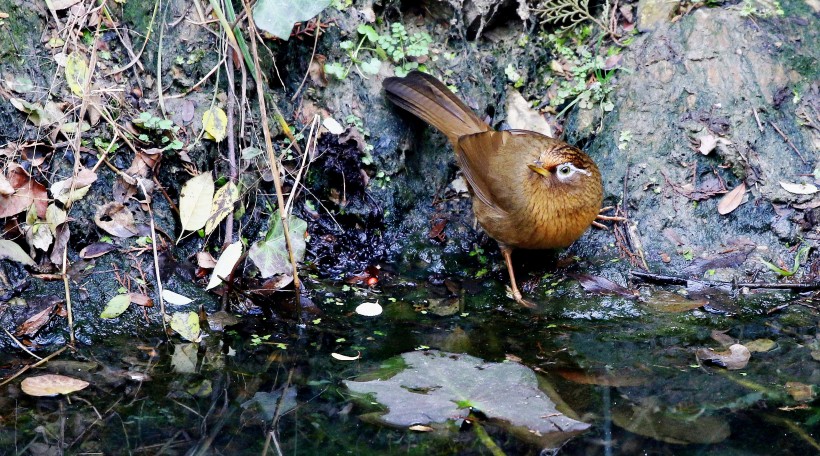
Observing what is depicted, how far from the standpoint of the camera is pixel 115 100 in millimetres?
4969

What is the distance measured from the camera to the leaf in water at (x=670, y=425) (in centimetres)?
344

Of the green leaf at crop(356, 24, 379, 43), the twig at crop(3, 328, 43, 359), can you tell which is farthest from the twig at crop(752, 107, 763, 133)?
the twig at crop(3, 328, 43, 359)

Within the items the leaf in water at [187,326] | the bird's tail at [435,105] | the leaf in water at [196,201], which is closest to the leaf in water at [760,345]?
the bird's tail at [435,105]

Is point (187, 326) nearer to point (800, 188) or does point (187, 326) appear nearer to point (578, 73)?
point (578, 73)

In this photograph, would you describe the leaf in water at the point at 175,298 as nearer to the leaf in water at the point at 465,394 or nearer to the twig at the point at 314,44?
the leaf in water at the point at 465,394

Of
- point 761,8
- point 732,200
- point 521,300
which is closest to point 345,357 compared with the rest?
point 521,300

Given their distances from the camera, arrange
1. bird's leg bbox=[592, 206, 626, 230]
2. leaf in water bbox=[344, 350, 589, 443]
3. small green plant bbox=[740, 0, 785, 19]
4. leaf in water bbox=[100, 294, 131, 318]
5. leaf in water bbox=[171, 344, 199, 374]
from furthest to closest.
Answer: small green plant bbox=[740, 0, 785, 19]
bird's leg bbox=[592, 206, 626, 230]
leaf in water bbox=[100, 294, 131, 318]
leaf in water bbox=[171, 344, 199, 374]
leaf in water bbox=[344, 350, 589, 443]

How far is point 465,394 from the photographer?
12.2ft

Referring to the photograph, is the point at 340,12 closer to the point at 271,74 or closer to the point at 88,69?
the point at 271,74

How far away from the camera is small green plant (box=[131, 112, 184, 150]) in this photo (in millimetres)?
4949

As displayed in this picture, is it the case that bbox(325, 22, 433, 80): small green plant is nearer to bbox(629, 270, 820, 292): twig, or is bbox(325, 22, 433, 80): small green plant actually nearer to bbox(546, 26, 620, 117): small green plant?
bbox(546, 26, 620, 117): small green plant

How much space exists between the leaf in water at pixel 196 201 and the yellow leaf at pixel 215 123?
286mm

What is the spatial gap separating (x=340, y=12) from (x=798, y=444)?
154 inches

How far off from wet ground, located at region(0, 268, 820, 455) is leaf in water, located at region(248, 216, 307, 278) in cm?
30
